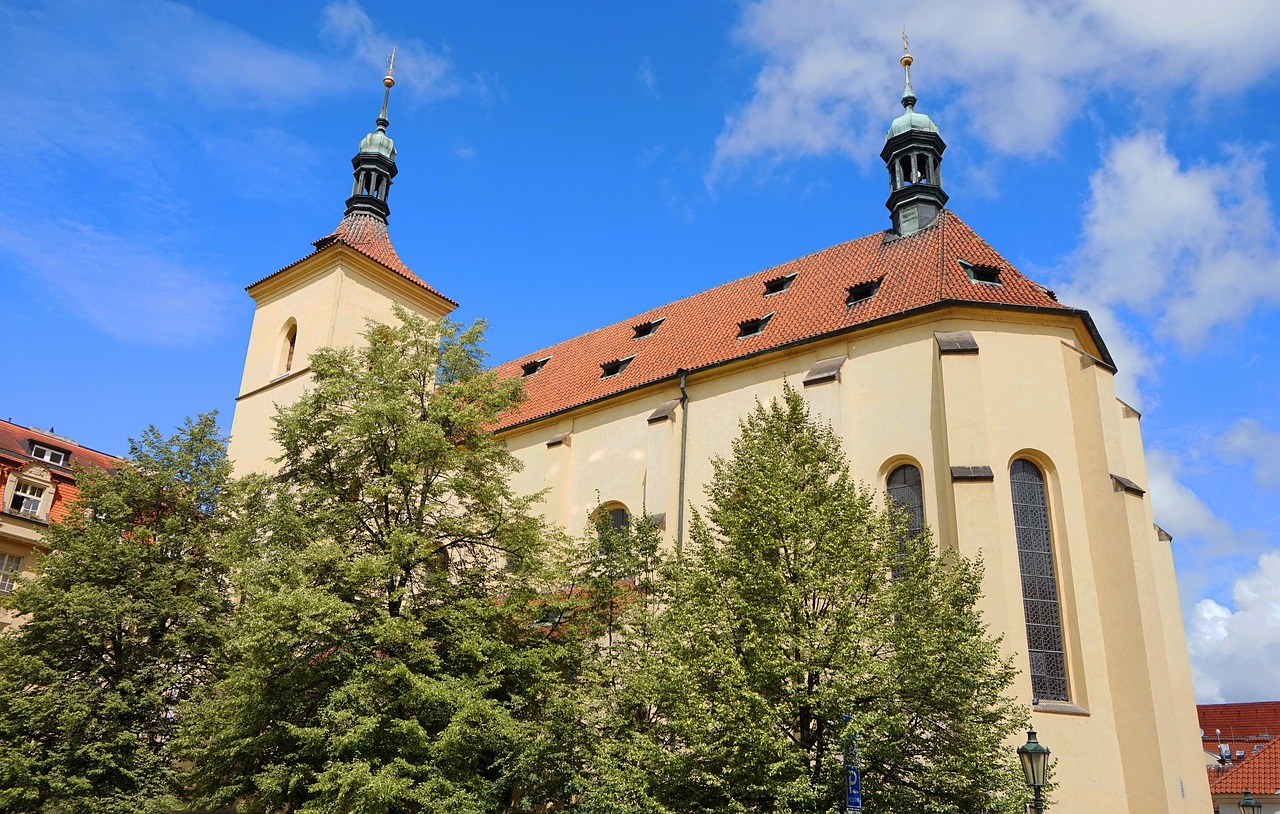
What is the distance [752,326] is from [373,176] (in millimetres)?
15825

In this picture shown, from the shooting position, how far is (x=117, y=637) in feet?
64.1

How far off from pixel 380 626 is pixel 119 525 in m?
9.46

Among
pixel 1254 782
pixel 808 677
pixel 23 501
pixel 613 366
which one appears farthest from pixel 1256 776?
pixel 23 501

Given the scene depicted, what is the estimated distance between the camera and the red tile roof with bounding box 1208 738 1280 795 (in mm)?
33781

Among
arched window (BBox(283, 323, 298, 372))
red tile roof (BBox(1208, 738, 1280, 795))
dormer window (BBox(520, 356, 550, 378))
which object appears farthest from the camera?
red tile roof (BBox(1208, 738, 1280, 795))

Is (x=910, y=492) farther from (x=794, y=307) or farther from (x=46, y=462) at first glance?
(x=46, y=462)

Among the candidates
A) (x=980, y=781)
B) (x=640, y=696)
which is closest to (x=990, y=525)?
(x=980, y=781)

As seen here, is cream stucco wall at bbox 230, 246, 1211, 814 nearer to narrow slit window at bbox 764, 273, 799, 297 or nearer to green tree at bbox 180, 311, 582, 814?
green tree at bbox 180, 311, 582, 814

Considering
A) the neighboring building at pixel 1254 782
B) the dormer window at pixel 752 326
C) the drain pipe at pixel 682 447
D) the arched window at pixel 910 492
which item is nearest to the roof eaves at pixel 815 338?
the drain pipe at pixel 682 447

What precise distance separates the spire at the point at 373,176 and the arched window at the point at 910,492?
2046 centimetres

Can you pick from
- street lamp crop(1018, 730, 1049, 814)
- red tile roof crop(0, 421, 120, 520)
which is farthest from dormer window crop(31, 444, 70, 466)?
street lamp crop(1018, 730, 1049, 814)

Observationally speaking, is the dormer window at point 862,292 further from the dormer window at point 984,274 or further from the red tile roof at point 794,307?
the dormer window at point 984,274

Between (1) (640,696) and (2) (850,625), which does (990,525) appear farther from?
(1) (640,696)

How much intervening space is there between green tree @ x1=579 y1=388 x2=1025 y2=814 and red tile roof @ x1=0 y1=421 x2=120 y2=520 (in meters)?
20.2
